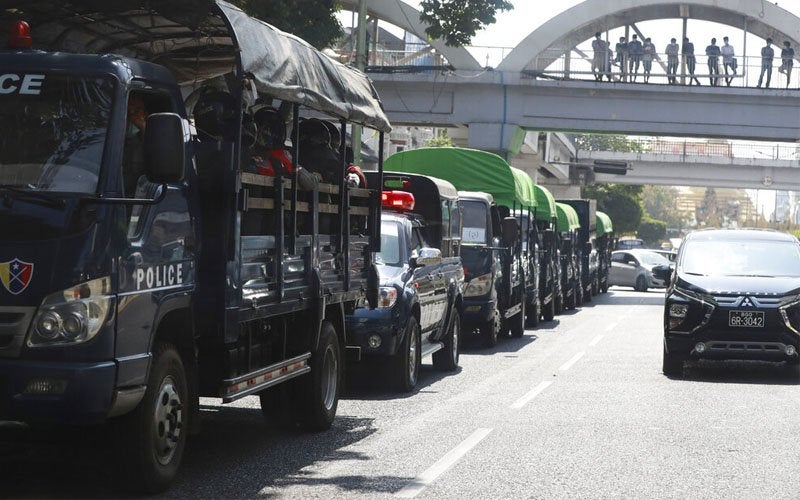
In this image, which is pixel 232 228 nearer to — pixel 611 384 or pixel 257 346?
pixel 257 346

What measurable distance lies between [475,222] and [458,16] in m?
3.45

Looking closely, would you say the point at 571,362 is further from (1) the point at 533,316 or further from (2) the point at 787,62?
(2) the point at 787,62

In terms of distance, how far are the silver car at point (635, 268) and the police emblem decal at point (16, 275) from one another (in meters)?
44.5

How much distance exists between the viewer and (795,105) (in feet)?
132

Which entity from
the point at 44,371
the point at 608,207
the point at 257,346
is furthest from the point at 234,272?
the point at 608,207

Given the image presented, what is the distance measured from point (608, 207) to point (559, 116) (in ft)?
221

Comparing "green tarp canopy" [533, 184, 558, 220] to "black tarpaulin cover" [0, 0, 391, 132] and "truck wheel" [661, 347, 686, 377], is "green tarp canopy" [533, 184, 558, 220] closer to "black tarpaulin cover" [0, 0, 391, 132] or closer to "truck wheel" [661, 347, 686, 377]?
"truck wheel" [661, 347, 686, 377]

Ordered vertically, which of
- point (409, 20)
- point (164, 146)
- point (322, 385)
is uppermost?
point (409, 20)

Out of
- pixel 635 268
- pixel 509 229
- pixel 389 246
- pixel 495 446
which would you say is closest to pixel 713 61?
pixel 635 268

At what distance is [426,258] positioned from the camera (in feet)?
46.9

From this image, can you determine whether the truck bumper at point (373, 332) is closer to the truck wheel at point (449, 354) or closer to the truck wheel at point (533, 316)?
the truck wheel at point (449, 354)

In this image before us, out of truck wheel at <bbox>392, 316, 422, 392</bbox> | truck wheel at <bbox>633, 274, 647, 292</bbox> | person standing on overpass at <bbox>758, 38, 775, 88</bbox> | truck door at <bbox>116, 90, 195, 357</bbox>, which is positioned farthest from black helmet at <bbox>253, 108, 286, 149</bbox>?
truck wheel at <bbox>633, 274, 647, 292</bbox>

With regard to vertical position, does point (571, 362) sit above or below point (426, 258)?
below

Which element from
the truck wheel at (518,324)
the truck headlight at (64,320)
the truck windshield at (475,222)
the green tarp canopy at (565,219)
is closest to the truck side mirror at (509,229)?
the truck windshield at (475,222)
